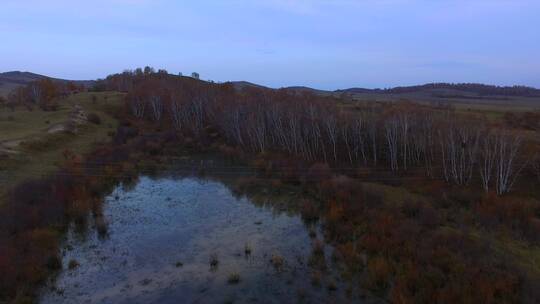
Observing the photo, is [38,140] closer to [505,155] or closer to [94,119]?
[94,119]

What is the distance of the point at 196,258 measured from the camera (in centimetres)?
Answer: 2231

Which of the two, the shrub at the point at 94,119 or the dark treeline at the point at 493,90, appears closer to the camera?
the shrub at the point at 94,119

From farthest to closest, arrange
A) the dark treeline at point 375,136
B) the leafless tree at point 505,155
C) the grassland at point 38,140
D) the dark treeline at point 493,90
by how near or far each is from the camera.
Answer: the dark treeline at point 493,90 < the grassland at point 38,140 < the dark treeline at point 375,136 < the leafless tree at point 505,155

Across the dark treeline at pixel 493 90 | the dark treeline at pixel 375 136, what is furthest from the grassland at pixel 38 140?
the dark treeline at pixel 493 90

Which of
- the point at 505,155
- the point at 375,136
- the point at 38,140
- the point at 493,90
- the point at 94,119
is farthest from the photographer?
the point at 493,90

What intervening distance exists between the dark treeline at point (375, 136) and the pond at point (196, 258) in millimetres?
15013

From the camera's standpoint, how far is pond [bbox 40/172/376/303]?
60.5 ft

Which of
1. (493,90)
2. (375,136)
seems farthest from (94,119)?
Answer: (493,90)

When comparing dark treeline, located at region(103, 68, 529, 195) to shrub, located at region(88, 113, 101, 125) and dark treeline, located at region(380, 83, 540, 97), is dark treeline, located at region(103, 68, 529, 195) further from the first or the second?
dark treeline, located at region(380, 83, 540, 97)

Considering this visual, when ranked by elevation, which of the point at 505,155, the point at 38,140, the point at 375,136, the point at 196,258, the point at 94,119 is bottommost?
the point at 196,258

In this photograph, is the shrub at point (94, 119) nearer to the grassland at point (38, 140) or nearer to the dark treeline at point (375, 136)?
the grassland at point (38, 140)

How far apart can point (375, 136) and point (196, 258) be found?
29.0 m

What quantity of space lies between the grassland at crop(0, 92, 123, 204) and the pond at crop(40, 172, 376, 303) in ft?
29.3

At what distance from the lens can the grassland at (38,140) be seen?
36.0 m
